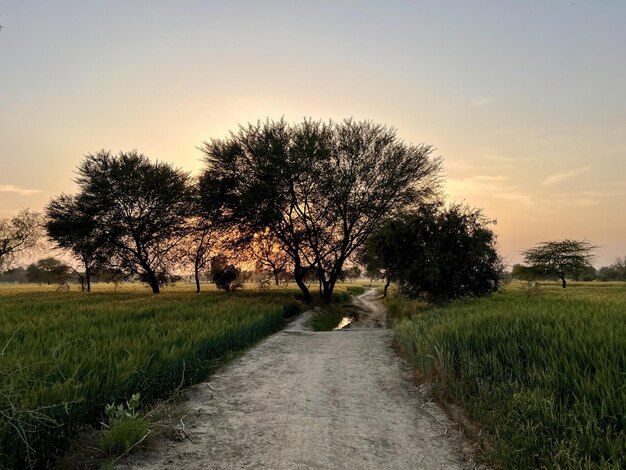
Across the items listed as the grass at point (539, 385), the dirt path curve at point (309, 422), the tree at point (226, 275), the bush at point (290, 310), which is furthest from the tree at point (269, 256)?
the grass at point (539, 385)

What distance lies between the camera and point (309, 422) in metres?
5.33

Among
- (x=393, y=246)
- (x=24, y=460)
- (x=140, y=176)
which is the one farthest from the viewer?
(x=140, y=176)

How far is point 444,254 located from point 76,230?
31.2m

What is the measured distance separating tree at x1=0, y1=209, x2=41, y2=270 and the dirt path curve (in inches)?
2272

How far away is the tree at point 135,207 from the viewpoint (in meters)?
32.4

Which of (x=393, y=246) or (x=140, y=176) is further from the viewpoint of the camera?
(x=140, y=176)

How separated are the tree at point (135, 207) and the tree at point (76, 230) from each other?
0.22 meters

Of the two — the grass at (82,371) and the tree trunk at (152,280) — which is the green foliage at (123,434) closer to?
the grass at (82,371)

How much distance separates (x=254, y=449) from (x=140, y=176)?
32809 millimetres

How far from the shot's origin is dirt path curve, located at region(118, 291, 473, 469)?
430cm

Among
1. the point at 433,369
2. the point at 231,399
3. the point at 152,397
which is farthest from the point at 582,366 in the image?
the point at 152,397

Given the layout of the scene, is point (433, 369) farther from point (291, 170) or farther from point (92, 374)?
point (291, 170)

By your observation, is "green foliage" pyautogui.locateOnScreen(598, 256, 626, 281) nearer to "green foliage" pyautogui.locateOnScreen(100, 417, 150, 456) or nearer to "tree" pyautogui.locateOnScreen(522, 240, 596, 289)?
"tree" pyautogui.locateOnScreen(522, 240, 596, 289)

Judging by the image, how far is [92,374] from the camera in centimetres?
535
